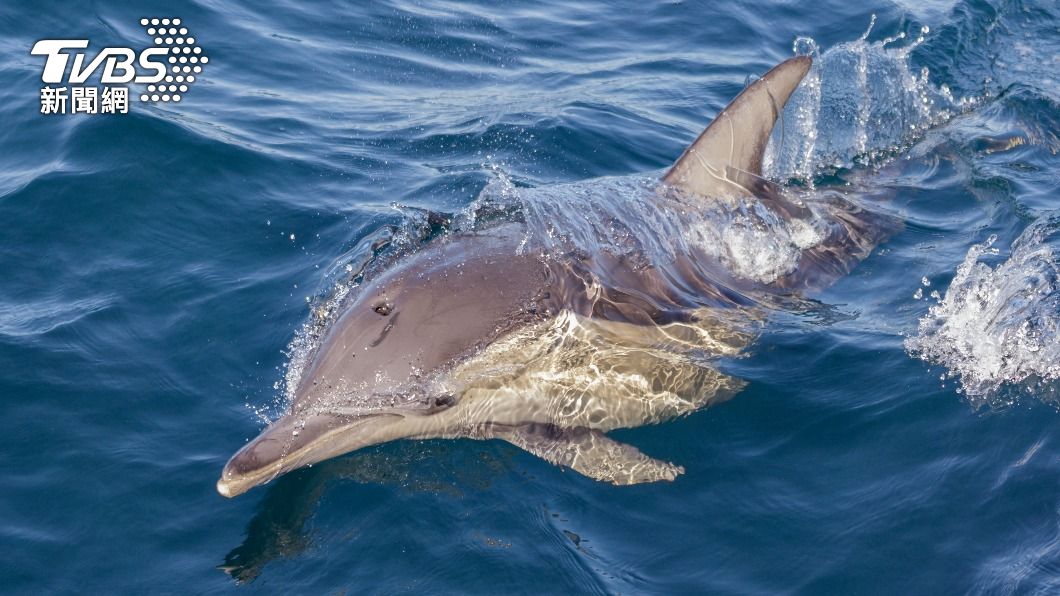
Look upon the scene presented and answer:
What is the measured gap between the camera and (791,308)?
8.76m

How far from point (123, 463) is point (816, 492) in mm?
4428

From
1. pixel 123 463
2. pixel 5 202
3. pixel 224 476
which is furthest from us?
pixel 5 202

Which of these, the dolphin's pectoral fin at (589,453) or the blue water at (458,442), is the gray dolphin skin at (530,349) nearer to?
the dolphin's pectoral fin at (589,453)

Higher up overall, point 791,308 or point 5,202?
point 791,308

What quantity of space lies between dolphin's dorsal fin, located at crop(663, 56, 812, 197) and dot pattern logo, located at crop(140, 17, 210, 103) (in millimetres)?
6385

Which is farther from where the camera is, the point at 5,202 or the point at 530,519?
the point at 5,202

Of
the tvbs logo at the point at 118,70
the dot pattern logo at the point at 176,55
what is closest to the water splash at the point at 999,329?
the tvbs logo at the point at 118,70

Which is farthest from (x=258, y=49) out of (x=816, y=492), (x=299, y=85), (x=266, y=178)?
(x=816, y=492)

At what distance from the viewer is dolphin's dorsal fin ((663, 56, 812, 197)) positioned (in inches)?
352

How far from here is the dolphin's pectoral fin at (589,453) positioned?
22.9 feet

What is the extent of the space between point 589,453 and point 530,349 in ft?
2.77

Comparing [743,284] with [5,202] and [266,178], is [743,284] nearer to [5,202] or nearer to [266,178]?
[266,178]

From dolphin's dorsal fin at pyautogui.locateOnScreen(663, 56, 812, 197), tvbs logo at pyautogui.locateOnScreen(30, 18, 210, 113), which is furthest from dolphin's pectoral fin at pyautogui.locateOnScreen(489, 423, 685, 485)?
tvbs logo at pyautogui.locateOnScreen(30, 18, 210, 113)

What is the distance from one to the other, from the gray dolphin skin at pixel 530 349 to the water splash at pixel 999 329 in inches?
51.0
